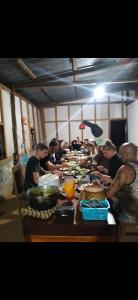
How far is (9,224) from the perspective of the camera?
3373mm

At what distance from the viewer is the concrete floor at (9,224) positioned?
2.94 m

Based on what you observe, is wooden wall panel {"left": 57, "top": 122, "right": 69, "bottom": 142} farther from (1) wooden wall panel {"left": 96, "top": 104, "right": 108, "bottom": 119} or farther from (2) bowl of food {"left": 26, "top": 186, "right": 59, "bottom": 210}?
(2) bowl of food {"left": 26, "top": 186, "right": 59, "bottom": 210}

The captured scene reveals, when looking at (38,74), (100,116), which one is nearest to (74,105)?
(100,116)

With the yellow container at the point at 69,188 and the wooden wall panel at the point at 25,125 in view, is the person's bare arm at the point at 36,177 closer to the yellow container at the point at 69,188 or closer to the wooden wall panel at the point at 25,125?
the yellow container at the point at 69,188

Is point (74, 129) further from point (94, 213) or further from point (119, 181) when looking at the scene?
point (94, 213)

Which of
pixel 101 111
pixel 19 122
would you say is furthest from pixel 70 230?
pixel 101 111

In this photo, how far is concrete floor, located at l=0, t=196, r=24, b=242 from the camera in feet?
9.64

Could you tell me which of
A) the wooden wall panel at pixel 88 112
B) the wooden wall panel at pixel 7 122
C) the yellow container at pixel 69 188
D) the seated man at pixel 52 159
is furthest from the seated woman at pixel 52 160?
the wooden wall panel at pixel 88 112

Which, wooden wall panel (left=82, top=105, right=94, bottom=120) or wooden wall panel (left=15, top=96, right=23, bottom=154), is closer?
wooden wall panel (left=15, top=96, right=23, bottom=154)

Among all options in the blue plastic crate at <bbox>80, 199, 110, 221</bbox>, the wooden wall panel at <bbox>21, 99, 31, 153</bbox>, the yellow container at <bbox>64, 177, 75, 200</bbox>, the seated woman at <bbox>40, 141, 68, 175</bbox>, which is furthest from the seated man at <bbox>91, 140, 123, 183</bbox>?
the wooden wall panel at <bbox>21, 99, 31, 153</bbox>

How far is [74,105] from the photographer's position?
1039 centimetres
